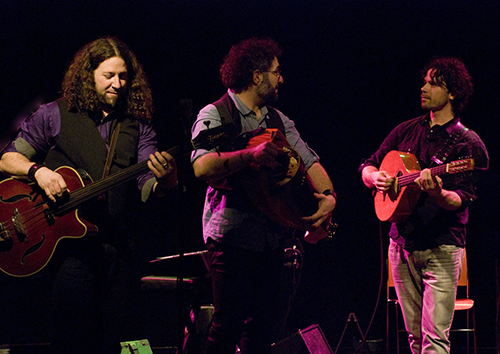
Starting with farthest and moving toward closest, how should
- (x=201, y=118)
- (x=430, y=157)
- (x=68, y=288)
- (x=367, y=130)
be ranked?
1. (x=367, y=130)
2. (x=430, y=157)
3. (x=201, y=118)
4. (x=68, y=288)

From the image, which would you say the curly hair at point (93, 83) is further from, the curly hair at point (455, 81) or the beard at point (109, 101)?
the curly hair at point (455, 81)

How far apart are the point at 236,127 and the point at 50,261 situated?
1.16 meters

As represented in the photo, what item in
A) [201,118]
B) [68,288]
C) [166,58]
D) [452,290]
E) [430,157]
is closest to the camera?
[68,288]

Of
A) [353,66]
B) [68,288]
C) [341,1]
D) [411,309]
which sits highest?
[341,1]

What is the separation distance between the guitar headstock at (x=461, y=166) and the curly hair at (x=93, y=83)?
1.99m

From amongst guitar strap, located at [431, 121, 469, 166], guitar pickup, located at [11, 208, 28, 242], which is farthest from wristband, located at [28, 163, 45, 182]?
guitar strap, located at [431, 121, 469, 166]

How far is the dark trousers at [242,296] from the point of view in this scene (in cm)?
265

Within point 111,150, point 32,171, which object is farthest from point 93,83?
point 32,171

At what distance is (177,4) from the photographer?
490cm

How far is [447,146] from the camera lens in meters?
3.57

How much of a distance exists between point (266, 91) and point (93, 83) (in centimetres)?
97

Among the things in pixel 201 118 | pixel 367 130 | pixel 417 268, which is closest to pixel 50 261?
pixel 201 118

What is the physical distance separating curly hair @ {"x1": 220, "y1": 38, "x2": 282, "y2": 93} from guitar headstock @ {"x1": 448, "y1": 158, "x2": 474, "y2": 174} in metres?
1.37

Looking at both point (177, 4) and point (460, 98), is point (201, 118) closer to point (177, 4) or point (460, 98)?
point (460, 98)
